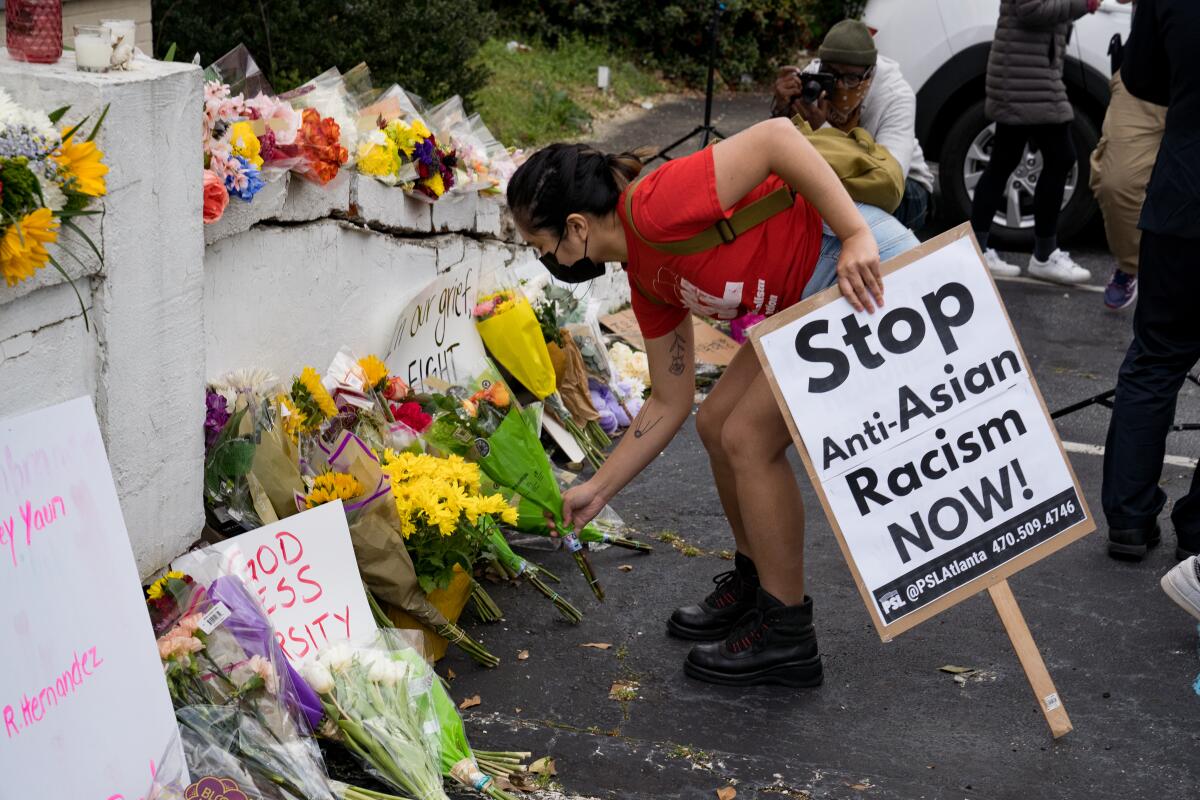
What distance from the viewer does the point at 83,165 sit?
263 cm

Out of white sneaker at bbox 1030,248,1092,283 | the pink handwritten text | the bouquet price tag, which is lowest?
white sneaker at bbox 1030,248,1092,283

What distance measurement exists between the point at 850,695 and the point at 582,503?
0.85 m

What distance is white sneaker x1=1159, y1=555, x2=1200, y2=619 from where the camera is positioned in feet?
11.1

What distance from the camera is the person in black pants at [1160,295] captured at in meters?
3.85

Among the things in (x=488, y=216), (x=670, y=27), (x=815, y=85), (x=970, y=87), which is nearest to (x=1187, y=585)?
(x=815, y=85)

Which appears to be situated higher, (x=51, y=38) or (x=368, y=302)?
(x=51, y=38)

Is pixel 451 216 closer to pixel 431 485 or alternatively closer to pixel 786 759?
pixel 431 485

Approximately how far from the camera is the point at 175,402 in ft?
10.5

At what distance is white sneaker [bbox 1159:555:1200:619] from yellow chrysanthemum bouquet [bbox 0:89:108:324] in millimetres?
2699

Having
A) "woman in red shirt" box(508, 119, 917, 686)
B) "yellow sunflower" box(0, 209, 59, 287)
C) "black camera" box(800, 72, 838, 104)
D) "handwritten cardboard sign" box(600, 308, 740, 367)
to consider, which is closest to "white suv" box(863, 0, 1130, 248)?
"handwritten cardboard sign" box(600, 308, 740, 367)

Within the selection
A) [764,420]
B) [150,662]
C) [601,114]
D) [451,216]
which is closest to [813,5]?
[601,114]

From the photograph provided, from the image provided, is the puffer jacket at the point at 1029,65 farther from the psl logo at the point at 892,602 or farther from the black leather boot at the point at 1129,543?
the psl logo at the point at 892,602

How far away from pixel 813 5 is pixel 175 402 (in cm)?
1196

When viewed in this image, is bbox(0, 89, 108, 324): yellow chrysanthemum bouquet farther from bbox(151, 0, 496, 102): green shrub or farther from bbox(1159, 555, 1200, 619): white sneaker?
bbox(151, 0, 496, 102): green shrub
